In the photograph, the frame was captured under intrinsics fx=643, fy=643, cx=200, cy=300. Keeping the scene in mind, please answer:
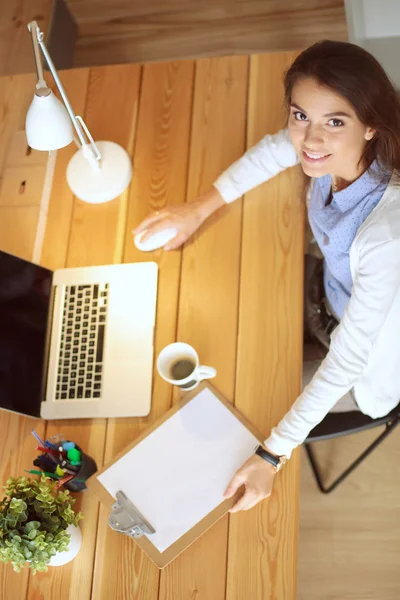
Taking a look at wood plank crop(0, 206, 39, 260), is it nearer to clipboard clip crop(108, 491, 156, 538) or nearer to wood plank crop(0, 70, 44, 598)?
wood plank crop(0, 70, 44, 598)

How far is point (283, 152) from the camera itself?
1.34 m

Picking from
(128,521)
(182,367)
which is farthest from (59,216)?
(128,521)

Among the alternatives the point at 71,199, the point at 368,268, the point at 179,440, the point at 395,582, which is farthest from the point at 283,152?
the point at 395,582

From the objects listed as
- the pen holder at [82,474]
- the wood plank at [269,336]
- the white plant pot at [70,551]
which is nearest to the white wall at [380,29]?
the wood plank at [269,336]

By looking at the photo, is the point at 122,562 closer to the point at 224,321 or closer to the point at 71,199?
the point at 224,321

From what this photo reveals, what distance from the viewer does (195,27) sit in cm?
244

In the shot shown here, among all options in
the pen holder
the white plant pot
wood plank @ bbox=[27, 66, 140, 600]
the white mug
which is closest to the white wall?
wood plank @ bbox=[27, 66, 140, 600]

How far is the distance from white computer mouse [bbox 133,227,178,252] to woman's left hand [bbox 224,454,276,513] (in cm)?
49

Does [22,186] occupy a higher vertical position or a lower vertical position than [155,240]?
higher

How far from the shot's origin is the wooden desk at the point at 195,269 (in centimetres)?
115

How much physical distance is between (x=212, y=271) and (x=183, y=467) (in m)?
0.40

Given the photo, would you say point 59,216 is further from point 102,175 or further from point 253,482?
point 253,482

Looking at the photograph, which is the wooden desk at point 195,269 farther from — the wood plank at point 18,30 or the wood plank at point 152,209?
the wood plank at point 18,30

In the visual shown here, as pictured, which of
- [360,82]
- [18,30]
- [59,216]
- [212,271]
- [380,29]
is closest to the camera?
[360,82]
